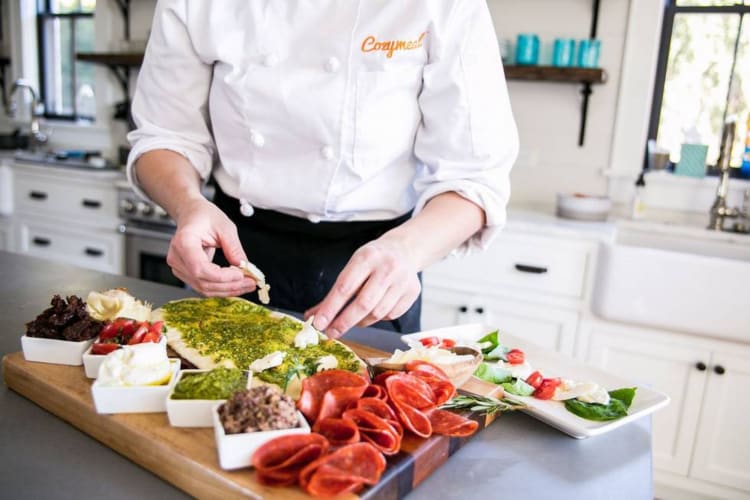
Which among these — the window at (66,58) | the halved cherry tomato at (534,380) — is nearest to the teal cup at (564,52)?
the halved cherry tomato at (534,380)

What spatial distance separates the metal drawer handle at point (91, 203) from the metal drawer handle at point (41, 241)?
1.39 feet

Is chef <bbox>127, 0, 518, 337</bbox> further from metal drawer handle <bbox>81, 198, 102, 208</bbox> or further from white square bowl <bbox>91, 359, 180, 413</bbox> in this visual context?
metal drawer handle <bbox>81, 198, 102, 208</bbox>

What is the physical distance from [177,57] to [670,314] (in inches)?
70.5

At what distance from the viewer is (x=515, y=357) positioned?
3.45 ft

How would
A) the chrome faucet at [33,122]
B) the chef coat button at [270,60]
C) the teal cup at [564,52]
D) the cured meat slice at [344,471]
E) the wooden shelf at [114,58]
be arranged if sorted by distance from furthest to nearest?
1. the chrome faucet at [33,122]
2. the wooden shelf at [114,58]
3. the teal cup at [564,52]
4. the chef coat button at [270,60]
5. the cured meat slice at [344,471]

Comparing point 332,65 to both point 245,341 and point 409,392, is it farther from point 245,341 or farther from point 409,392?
point 409,392

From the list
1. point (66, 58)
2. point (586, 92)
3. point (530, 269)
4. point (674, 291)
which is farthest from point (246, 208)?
point (66, 58)

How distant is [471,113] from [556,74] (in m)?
1.70

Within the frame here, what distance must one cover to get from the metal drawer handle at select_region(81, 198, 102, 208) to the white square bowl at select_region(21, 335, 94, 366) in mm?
2712

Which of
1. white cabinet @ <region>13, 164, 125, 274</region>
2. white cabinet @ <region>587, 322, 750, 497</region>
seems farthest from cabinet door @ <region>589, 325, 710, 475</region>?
white cabinet @ <region>13, 164, 125, 274</region>

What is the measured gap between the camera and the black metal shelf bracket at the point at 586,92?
106 inches

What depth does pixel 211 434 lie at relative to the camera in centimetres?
74

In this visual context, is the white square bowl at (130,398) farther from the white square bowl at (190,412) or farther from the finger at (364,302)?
the finger at (364,302)

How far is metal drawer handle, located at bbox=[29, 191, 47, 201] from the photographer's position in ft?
11.9
